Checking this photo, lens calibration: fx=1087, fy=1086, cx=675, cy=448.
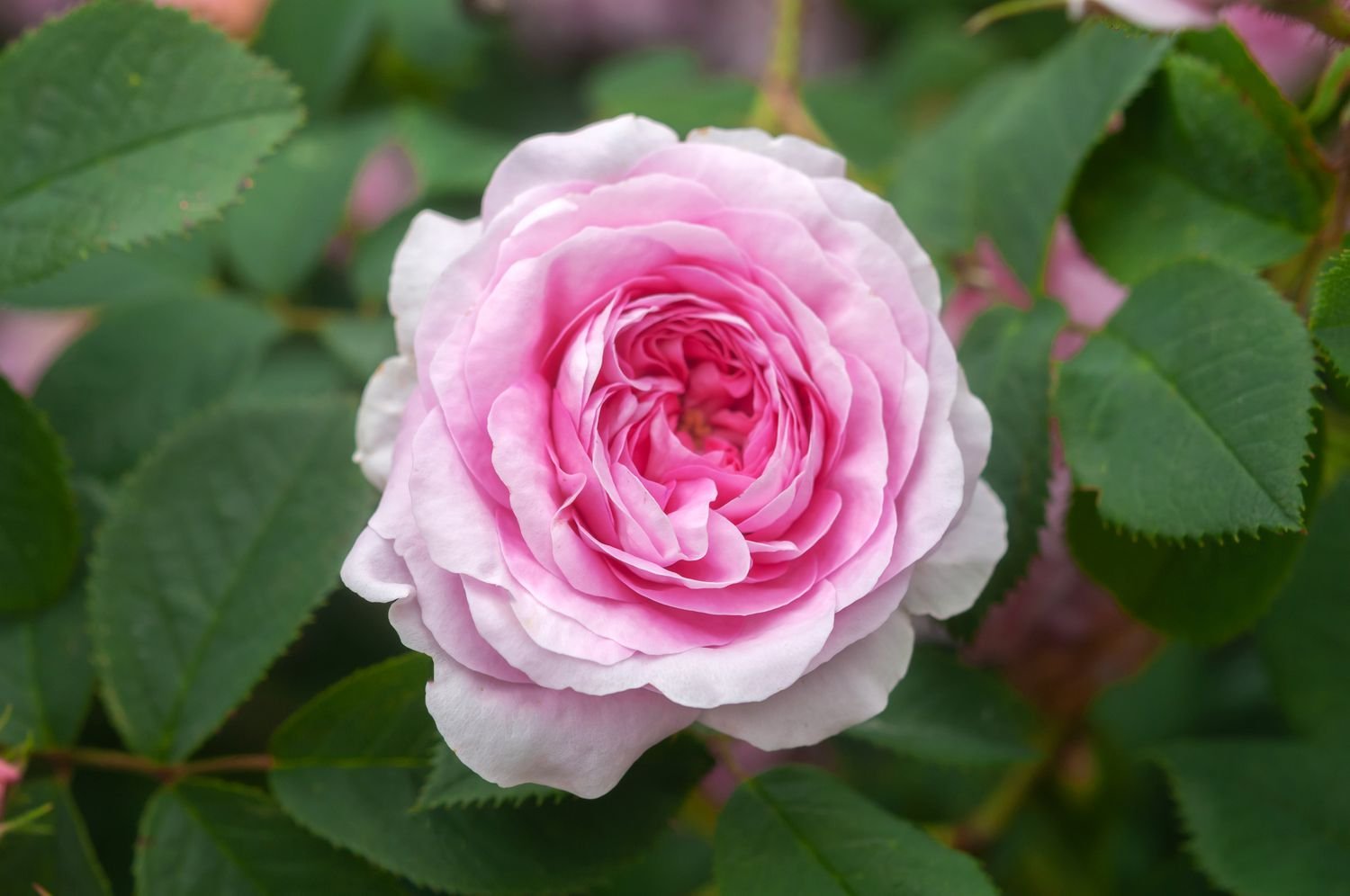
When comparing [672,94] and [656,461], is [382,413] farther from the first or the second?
[672,94]

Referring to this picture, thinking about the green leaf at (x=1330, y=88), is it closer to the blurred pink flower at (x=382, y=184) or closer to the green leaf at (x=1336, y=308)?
the green leaf at (x=1336, y=308)

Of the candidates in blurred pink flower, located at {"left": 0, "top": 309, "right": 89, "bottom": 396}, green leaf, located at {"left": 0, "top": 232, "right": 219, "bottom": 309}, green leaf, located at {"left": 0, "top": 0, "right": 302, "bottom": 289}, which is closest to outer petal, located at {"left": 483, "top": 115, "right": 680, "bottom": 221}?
green leaf, located at {"left": 0, "top": 0, "right": 302, "bottom": 289}

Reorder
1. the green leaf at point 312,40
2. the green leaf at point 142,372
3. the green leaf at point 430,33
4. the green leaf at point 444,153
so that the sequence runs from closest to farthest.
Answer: the green leaf at point 142,372 → the green leaf at point 444,153 → the green leaf at point 312,40 → the green leaf at point 430,33

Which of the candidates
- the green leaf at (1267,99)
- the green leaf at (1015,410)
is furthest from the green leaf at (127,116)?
the green leaf at (1267,99)

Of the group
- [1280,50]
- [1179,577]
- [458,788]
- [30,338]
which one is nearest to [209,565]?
[458,788]

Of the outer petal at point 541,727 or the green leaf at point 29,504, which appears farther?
the green leaf at point 29,504

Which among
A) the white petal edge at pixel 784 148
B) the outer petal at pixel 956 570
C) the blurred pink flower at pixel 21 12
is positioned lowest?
the blurred pink flower at pixel 21 12

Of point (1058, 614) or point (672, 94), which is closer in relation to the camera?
point (1058, 614)
